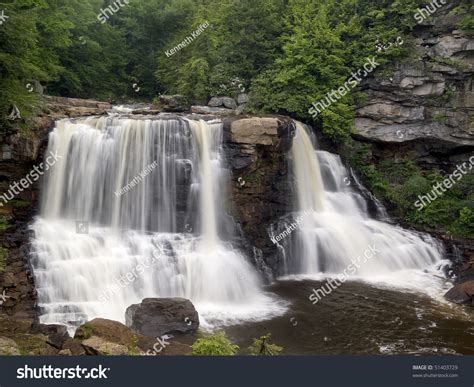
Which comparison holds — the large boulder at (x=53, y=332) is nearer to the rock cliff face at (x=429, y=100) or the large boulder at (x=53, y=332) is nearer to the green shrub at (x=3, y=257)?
the green shrub at (x=3, y=257)

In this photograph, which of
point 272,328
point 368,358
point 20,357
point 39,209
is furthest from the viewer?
point 39,209

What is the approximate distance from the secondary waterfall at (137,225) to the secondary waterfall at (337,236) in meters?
2.69

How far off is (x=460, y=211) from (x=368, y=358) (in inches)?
513

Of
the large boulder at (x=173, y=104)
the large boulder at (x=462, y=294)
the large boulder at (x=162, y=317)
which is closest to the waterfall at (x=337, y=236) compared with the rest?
the large boulder at (x=462, y=294)

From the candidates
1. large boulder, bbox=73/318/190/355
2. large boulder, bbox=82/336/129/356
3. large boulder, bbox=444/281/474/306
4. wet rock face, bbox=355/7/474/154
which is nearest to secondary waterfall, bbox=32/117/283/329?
large boulder, bbox=73/318/190/355

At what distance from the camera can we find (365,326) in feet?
36.7

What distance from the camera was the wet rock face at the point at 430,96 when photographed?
19.4 metres

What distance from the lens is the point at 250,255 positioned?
1488cm

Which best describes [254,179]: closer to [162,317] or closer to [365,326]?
[365,326]

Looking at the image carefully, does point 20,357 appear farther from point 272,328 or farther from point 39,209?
point 39,209

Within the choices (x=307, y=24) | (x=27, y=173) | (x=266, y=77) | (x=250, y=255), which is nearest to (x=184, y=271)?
(x=250, y=255)

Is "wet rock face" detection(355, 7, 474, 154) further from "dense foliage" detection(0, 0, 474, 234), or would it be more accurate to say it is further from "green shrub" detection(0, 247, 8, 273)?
"green shrub" detection(0, 247, 8, 273)

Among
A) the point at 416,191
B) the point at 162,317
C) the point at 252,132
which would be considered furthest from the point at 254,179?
the point at 416,191

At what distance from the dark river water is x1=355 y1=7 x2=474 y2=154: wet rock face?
9007 mm
